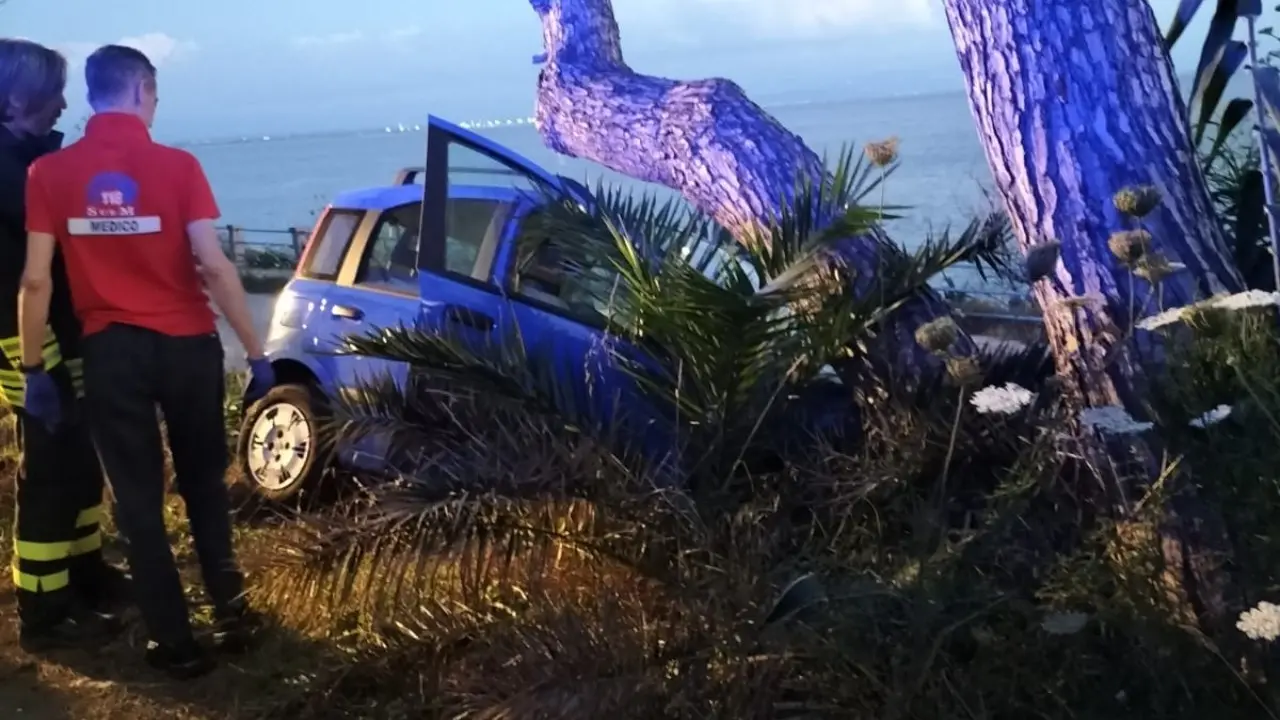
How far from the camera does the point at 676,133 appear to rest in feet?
17.5

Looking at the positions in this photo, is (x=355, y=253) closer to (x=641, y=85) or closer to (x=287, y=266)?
(x=641, y=85)

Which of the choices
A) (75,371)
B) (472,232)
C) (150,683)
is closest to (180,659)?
(150,683)

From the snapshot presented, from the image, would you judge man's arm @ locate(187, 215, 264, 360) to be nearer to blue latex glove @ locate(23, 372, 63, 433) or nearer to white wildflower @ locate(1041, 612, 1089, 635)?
blue latex glove @ locate(23, 372, 63, 433)

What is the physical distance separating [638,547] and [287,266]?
58.9ft

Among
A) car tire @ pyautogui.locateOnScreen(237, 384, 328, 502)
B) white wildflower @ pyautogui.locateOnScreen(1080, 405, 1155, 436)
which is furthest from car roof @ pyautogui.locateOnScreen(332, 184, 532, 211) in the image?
white wildflower @ pyautogui.locateOnScreen(1080, 405, 1155, 436)

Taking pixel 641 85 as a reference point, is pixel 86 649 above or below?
below

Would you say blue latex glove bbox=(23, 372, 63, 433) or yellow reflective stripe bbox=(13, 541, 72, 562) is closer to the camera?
blue latex glove bbox=(23, 372, 63, 433)

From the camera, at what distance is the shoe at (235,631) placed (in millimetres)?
4641

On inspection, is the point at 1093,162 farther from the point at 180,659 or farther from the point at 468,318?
the point at 180,659

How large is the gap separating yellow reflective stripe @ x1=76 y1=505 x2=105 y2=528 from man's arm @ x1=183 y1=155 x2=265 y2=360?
1.24 metres

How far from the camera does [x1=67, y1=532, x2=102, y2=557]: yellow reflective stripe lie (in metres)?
5.12

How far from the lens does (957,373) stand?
332 centimetres

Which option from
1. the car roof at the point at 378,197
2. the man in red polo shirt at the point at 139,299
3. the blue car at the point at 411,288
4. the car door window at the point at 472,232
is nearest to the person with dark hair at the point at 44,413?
the man in red polo shirt at the point at 139,299

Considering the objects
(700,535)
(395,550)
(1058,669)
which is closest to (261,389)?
(395,550)
